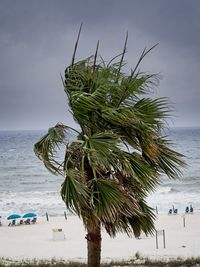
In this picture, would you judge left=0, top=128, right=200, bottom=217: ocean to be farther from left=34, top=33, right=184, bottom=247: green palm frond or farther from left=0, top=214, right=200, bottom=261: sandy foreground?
left=34, top=33, right=184, bottom=247: green palm frond

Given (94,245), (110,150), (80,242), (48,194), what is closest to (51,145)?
(110,150)

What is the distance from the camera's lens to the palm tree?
5719mm

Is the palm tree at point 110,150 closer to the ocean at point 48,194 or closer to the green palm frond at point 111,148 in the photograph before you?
the green palm frond at point 111,148

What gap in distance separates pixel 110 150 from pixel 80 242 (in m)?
16.6

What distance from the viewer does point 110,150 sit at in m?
5.94

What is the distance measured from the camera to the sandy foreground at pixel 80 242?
17.4 metres

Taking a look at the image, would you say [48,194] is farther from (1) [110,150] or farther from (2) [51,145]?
(1) [110,150]

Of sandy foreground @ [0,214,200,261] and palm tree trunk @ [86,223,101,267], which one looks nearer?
palm tree trunk @ [86,223,101,267]

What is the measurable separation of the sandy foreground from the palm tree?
9.53 meters

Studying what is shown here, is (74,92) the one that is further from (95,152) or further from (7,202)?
(7,202)

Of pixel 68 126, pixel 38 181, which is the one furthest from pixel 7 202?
pixel 68 126

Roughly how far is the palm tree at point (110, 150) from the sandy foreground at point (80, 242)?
375 inches

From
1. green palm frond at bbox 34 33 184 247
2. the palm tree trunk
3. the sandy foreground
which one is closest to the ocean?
the sandy foreground

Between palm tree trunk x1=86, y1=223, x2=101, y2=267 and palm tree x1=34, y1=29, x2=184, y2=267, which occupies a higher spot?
palm tree x1=34, y1=29, x2=184, y2=267
